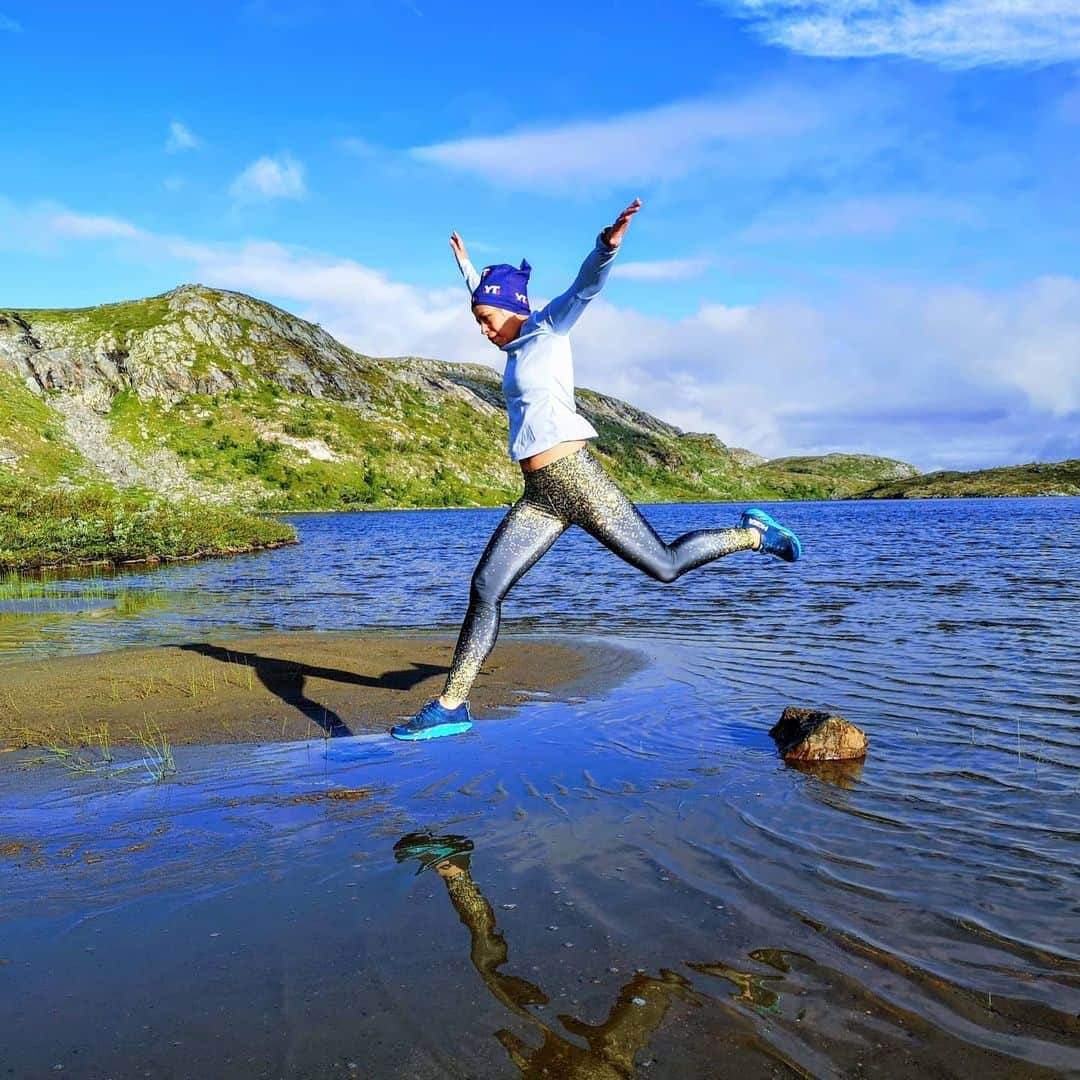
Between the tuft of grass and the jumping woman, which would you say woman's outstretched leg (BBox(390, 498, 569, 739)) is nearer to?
the jumping woman

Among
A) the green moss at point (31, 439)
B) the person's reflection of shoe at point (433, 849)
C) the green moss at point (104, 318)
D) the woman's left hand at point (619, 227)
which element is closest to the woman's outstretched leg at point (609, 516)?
the woman's left hand at point (619, 227)

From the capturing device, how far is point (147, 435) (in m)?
152

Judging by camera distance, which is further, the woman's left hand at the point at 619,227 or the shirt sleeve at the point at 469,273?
the shirt sleeve at the point at 469,273

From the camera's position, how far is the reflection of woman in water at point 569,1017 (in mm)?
3322

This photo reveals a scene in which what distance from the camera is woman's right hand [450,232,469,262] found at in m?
7.64

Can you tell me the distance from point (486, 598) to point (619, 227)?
120 inches

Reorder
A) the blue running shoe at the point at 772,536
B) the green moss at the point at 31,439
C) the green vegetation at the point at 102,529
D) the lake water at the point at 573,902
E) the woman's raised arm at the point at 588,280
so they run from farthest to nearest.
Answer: the green moss at the point at 31,439, the green vegetation at the point at 102,529, the blue running shoe at the point at 772,536, the woman's raised arm at the point at 588,280, the lake water at the point at 573,902

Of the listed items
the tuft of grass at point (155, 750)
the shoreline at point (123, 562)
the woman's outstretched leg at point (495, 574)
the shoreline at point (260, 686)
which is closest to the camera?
the woman's outstretched leg at point (495, 574)

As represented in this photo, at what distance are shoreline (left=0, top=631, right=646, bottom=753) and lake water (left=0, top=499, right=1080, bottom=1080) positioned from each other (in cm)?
96

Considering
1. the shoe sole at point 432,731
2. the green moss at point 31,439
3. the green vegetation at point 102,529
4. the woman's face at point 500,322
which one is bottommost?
the shoe sole at point 432,731

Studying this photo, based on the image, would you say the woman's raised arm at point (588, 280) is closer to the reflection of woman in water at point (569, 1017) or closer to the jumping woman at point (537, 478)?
the jumping woman at point (537, 478)

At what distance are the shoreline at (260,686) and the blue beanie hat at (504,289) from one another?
470cm

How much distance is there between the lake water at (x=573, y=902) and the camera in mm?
3475

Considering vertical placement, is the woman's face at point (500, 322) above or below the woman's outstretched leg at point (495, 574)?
above
